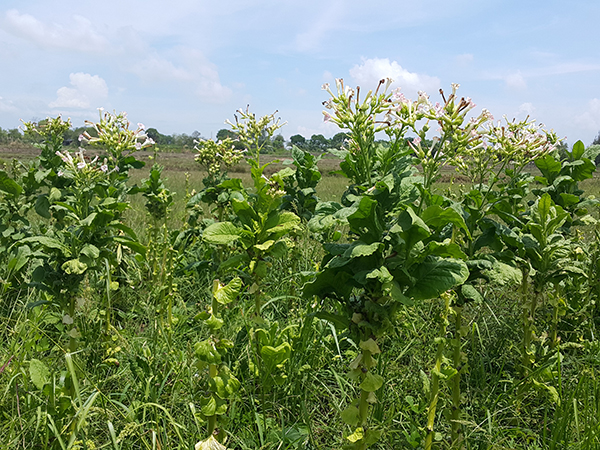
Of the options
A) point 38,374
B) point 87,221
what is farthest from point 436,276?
point 38,374

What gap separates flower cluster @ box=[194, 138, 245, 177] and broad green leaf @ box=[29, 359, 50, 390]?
7.79 ft

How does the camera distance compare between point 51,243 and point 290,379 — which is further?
point 290,379

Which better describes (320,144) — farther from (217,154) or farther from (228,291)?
(228,291)

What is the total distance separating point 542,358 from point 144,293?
3.32m

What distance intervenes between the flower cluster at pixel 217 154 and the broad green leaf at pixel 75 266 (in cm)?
197

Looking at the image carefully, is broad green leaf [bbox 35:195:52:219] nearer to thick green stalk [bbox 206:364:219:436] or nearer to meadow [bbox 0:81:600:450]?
meadow [bbox 0:81:600:450]

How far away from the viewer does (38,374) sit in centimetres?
195

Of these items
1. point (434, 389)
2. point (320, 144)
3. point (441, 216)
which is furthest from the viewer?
point (320, 144)

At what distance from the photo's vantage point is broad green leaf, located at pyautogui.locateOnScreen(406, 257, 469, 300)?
1562 millimetres

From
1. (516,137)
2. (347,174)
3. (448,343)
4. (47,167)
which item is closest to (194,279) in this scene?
(47,167)

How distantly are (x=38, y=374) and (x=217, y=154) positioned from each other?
104 inches

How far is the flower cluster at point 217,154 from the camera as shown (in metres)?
3.96

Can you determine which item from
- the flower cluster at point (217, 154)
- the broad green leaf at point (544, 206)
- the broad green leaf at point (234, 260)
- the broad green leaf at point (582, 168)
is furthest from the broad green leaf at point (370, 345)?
the flower cluster at point (217, 154)

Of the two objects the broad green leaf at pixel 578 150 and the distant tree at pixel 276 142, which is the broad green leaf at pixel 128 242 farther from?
the broad green leaf at pixel 578 150
